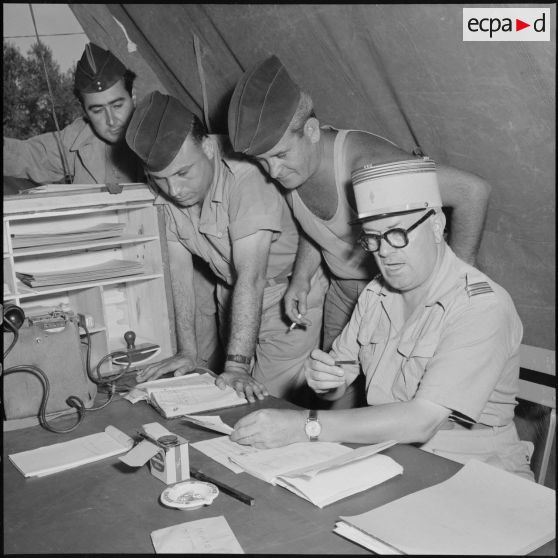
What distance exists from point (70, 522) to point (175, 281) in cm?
156

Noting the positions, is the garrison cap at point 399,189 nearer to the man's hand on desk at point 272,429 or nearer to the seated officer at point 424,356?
the seated officer at point 424,356

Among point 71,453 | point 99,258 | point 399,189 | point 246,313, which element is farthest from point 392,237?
point 99,258

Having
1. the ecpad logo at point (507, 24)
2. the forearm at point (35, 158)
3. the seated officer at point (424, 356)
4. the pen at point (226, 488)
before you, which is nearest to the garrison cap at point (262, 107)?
the seated officer at point (424, 356)

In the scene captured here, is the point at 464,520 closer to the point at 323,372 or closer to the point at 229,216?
the point at 323,372

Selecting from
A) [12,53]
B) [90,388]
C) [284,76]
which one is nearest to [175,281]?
[90,388]

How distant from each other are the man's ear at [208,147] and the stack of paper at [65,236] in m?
0.47

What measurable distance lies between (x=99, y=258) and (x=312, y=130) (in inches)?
48.8

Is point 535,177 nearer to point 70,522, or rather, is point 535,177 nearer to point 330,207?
point 330,207

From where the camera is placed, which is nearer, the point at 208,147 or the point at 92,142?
the point at 208,147

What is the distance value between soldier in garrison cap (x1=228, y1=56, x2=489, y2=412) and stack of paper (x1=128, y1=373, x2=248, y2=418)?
75cm

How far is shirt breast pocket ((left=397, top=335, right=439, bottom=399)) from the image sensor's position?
73.5 inches

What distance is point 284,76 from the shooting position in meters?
2.41

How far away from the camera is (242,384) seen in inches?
91.7

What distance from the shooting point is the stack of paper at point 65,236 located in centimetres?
256
